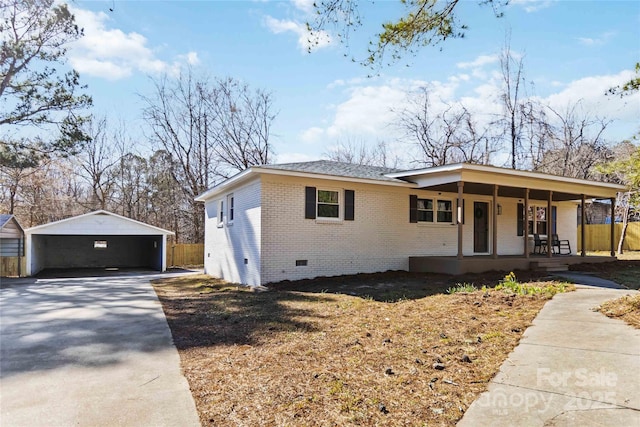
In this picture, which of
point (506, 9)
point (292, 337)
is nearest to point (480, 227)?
point (506, 9)

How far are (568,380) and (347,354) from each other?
2172 mm

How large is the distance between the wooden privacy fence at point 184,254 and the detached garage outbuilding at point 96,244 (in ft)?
3.14

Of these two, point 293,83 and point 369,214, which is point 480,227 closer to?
point 369,214

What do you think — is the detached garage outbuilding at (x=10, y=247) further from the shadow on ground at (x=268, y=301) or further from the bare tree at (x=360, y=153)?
the bare tree at (x=360, y=153)

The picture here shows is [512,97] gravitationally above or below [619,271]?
above

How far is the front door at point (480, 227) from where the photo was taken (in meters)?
15.0

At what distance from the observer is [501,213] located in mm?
15508

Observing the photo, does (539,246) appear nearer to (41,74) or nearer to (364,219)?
(364,219)

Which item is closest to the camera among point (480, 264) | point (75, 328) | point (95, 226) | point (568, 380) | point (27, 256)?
point (568, 380)

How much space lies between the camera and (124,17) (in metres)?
5.75

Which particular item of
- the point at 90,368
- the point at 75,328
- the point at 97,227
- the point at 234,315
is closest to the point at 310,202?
the point at 234,315

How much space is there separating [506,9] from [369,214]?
7.40 metres

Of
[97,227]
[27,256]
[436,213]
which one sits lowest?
[27,256]

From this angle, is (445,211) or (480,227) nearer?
(445,211)
